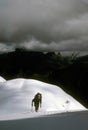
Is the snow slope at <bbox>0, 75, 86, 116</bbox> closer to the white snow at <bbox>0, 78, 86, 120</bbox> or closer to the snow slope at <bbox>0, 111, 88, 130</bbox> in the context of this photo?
the white snow at <bbox>0, 78, 86, 120</bbox>

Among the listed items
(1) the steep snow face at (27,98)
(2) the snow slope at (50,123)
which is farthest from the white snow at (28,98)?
(2) the snow slope at (50,123)

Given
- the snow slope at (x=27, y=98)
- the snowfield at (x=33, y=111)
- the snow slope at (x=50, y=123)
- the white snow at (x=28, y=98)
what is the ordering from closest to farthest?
the snow slope at (x=50, y=123)
the snowfield at (x=33, y=111)
the white snow at (x=28, y=98)
the snow slope at (x=27, y=98)

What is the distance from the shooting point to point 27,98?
106ft

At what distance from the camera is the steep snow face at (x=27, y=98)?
30612 mm

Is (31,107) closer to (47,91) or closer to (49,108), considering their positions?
(49,108)

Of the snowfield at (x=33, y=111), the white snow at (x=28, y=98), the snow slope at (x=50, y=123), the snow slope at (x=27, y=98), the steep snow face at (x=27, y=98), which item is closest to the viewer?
the snow slope at (x=50, y=123)

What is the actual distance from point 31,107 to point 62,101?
458 centimetres

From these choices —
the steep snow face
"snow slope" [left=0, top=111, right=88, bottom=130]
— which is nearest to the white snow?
the steep snow face

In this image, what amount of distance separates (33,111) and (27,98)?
3418 mm

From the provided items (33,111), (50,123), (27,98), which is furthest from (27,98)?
(50,123)

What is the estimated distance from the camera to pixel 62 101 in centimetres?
3403

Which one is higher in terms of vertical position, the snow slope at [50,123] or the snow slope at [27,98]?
the snow slope at [27,98]

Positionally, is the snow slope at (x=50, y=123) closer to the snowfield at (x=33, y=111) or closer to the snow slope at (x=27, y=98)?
the snowfield at (x=33, y=111)

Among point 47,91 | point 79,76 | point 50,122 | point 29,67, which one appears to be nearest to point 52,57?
point 29,67
